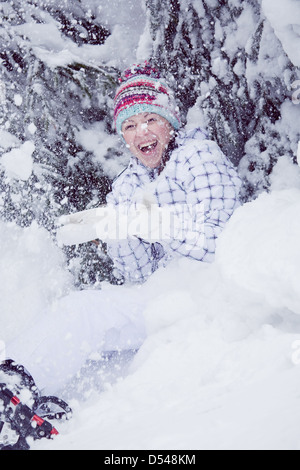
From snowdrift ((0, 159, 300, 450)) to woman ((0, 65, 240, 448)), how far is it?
0.62 feet

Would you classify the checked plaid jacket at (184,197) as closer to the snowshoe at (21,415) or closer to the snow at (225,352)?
the snow at (225,352)

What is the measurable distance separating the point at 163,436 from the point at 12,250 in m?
3.07

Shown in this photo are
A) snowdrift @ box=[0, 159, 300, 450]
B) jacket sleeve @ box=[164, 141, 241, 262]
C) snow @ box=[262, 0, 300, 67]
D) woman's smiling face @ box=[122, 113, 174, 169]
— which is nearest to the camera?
snowdrift @ box=[0, 159, 300, 450]

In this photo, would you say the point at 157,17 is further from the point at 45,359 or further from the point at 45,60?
the point at 45,359

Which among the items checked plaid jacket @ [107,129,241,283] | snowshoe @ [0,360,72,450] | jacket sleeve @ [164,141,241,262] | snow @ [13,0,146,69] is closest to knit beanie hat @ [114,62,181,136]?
checked plaid jacket @ [107,129,241,283]

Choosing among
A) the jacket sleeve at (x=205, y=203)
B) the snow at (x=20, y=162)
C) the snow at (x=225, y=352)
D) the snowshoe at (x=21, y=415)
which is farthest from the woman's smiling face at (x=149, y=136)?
the snowshoe at (x=21, y=415)

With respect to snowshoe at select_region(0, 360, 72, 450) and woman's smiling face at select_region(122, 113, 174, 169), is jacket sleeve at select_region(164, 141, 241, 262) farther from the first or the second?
snowshoe at select_region(0, 360, 72, 450)

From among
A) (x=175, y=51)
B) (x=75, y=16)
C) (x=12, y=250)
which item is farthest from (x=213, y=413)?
(x=75, y=16)

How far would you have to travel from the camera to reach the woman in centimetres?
203

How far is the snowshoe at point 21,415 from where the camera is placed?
1.55 metres

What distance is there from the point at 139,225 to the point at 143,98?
1.05m

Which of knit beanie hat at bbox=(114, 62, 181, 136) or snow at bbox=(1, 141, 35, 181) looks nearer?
knit beanie hat at bbox=(114, 62, 181, 136)

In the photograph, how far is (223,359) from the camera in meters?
1.50

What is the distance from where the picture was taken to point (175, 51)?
3.63 m
